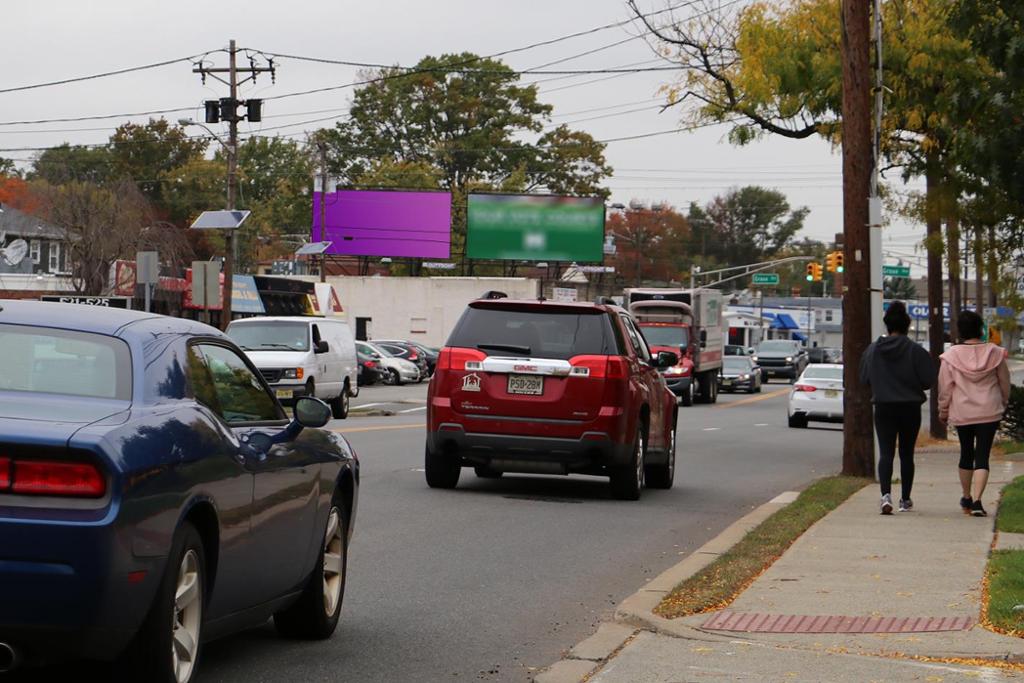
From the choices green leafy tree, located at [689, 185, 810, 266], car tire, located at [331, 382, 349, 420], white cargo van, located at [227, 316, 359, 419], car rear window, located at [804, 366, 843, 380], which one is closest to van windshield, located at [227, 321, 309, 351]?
white cargo van, located at [227, 316, 359, 419]

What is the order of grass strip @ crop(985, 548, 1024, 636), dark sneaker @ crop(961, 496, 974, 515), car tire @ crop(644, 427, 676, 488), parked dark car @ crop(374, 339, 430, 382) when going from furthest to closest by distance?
parked dark car @ crop(374, 339, 430, 382), car tire @ crop(644, 427, 676, 488), dark sneaker @ crop(961, 496, 974, 515), grass strip @ crop(985, 548, 1024, 636)

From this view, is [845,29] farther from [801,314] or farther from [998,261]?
[801,314]

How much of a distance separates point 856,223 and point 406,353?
4138 centimetres

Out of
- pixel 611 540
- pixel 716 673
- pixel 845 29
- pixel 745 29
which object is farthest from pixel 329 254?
pixel 716 673

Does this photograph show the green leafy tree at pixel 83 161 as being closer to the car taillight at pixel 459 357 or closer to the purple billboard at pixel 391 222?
the purple billboard at pixel 391 222

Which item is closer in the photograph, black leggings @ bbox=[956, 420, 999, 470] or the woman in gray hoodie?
black leggings @ bbox=[956, 420, 999, 470]

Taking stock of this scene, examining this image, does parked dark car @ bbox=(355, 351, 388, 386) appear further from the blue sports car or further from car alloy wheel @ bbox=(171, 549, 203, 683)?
car alloy wheel @ bbox=(171, 549, 203, 683)

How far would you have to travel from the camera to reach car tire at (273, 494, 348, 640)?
8.00m

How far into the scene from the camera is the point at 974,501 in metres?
14.1

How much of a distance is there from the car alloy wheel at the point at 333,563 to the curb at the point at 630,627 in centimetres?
122

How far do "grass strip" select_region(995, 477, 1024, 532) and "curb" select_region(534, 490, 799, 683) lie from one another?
7.94 ft

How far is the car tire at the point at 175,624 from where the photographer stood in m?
5.81

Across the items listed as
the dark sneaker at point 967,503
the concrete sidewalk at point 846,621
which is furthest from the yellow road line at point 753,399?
the concrete sidewalk at point 846,621

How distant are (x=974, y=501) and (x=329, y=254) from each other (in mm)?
67992
